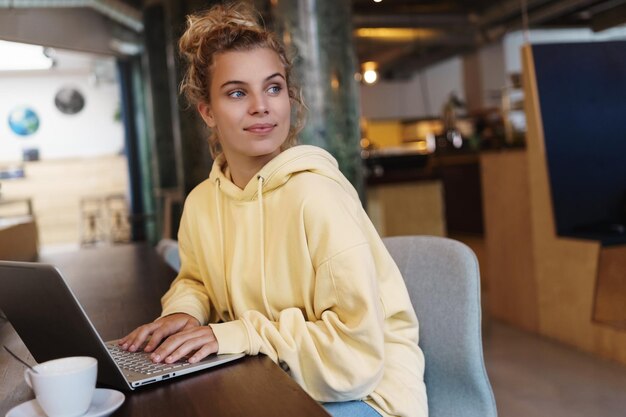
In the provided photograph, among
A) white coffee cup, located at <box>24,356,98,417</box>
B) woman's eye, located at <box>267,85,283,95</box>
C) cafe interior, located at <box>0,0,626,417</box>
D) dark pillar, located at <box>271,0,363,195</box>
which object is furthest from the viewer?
dark pillar, located at <box>271,0,363,195</box>

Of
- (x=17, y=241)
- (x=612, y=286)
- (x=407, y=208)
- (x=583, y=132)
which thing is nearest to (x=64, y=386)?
(x=17, y=241)

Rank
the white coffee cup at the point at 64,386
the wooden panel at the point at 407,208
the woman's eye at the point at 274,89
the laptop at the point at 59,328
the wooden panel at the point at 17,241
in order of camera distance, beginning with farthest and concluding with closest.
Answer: the wooden panel at the point at 407,208
the wooden panel at the point at 17,241
the woman's eye at the point at 274,89
the laptop at the point at 59,328
the white coffee cup at the point at 64,386

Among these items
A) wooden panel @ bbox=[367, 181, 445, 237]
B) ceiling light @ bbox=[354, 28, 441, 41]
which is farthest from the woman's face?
ceiling light @ bbox=[354, 28, 441, 41]

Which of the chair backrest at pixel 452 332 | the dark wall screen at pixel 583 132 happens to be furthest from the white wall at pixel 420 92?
the chair backrest at pixel 452 332

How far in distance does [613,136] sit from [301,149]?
3.19 meters

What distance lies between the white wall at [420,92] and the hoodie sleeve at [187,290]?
10484 mm

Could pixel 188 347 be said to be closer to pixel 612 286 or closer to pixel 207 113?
pixel 207 113

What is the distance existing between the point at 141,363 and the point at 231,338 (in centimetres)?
14

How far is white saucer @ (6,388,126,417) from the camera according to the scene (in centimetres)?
78

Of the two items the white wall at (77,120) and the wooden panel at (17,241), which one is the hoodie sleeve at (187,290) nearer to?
the wooden panel at (17,241)

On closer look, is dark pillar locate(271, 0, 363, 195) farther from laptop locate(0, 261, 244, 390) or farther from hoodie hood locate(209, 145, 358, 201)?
laptop locate(0, 261, 244, 390)

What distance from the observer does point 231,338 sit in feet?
3.32

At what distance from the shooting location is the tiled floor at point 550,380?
275 cm

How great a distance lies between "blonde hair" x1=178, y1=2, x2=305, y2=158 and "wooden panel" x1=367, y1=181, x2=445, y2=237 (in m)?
4.59
